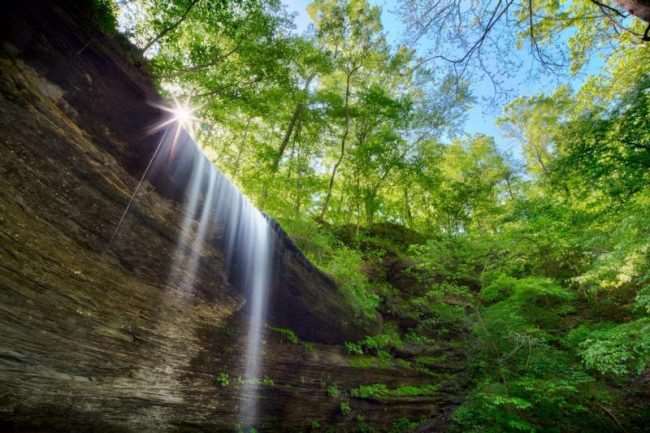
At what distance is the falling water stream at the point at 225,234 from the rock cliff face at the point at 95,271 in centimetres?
14

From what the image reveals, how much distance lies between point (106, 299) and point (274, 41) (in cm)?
981

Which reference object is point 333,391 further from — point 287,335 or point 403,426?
point 403,426

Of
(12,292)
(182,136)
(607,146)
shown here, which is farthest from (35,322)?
(607,146)

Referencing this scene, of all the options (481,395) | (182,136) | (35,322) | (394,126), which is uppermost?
(394,126)

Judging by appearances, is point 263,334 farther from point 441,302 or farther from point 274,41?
point 274,41

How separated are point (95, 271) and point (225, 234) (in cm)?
221

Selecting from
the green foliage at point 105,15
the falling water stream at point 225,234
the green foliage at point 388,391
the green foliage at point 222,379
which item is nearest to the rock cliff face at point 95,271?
the green foliage at point 222,379

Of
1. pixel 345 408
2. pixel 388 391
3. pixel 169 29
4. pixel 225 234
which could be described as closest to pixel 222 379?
pixel 225 234

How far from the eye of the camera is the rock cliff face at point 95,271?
10.4 feet

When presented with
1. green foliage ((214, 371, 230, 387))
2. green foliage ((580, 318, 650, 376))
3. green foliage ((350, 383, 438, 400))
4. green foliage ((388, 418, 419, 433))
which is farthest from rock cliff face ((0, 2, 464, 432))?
green foliage ((580, 318, 650, 376))

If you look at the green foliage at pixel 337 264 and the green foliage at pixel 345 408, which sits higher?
the green foliage at pixel 337 264

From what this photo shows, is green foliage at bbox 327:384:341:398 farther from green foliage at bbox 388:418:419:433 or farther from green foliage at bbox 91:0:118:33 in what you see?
green foliage at bbox 91:0:118:33

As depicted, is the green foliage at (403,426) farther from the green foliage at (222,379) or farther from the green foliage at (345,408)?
the green foliage at (222,379)

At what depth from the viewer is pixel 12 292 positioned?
3.03 metres
